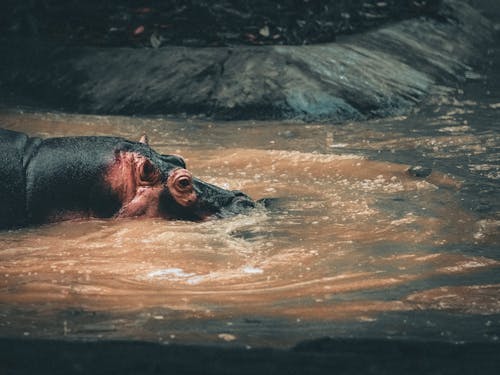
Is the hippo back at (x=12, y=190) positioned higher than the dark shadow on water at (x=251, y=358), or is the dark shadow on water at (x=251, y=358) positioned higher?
the hippo back at (x=12, y=190)

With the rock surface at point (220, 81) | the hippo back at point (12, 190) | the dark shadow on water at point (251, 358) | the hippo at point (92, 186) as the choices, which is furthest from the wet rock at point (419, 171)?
the dark shadow on water at point (251, 358)

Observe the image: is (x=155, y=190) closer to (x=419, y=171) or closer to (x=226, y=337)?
(x=419, y=171)

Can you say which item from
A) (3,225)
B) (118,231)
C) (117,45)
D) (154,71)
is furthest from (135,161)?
(117,45)

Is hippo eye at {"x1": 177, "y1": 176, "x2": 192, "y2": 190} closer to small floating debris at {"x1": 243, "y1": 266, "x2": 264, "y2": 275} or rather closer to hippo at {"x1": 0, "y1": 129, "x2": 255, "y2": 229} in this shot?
hippo at {"x1": 0, "y1": 129, "x2": 255, "y2": 229}

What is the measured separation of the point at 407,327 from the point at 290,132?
15.6ft

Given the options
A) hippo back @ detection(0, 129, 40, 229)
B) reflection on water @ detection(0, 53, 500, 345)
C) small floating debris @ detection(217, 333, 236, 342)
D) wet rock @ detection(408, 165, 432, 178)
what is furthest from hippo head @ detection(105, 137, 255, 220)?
small floating debris @ detection(217, 333, 236, 342)

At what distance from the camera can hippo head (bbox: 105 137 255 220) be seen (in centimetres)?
496

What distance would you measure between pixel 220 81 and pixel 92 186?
398cm

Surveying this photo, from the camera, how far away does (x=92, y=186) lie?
4.95m

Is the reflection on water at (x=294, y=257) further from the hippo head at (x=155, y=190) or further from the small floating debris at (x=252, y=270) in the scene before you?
the hippo head at (x=155, y=190)

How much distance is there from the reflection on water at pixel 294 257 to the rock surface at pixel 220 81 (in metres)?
1.24

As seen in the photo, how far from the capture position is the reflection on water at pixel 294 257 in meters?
3.11

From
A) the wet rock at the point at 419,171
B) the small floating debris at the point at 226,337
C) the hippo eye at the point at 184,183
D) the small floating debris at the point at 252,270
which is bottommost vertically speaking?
the small floating debris at the point at 252,270

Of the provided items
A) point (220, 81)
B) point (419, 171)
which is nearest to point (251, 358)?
point (419, 171)
